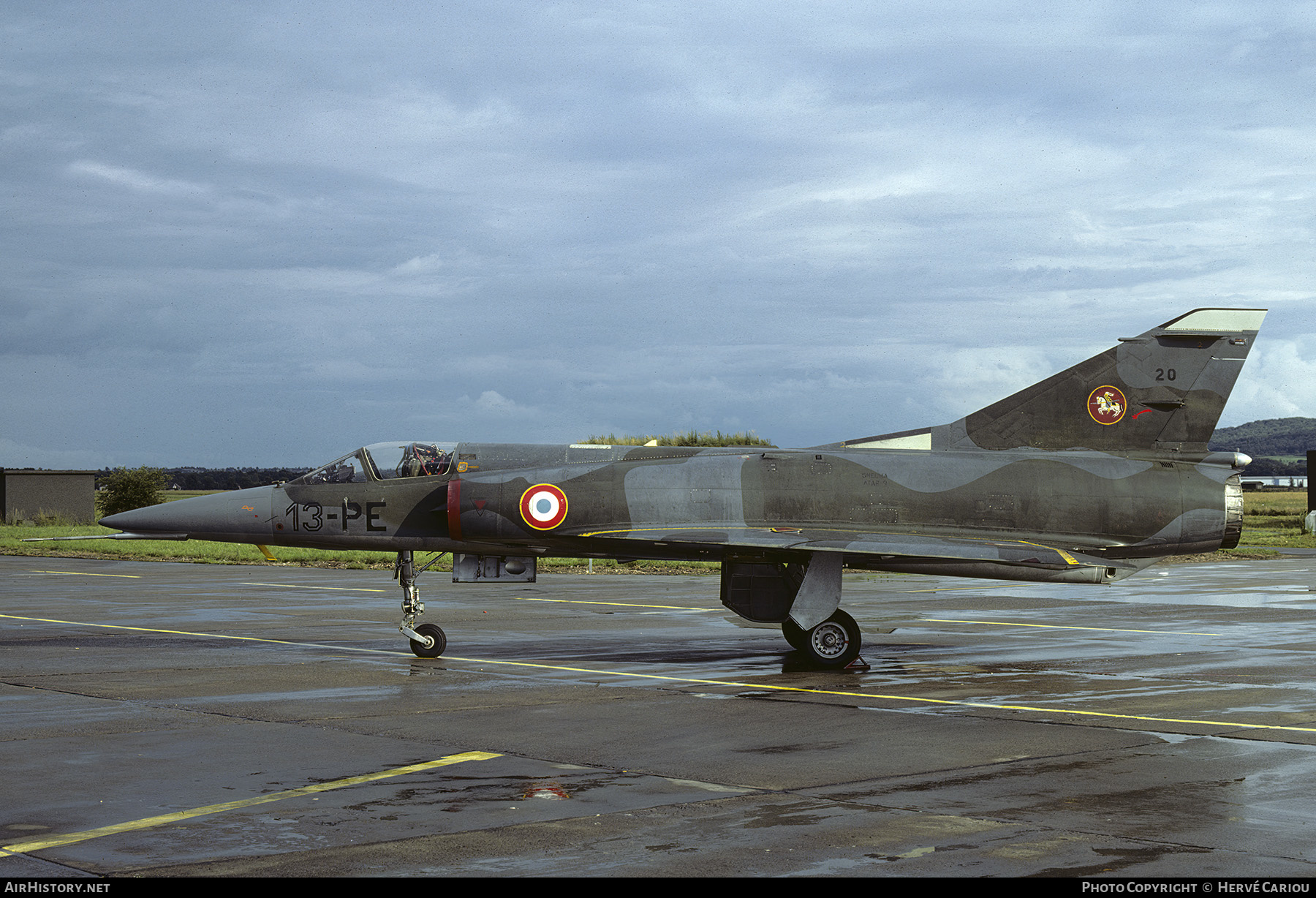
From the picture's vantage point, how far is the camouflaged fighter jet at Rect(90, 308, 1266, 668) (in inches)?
658

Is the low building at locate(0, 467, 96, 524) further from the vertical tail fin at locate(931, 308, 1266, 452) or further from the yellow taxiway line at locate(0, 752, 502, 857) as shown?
the yellow taxiway line at locate(0, 752, 502, 857)

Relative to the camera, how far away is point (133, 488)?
6341 cm

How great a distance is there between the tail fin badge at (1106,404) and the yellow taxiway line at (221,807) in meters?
11.1

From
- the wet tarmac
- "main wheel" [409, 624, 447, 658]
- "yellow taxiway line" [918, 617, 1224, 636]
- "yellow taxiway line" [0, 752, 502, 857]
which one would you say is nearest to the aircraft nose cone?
the wet tarmac

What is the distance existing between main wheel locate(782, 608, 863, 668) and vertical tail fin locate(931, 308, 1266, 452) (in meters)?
3.77

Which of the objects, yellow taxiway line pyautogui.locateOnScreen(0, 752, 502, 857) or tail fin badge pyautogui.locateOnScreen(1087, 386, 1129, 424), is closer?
yellow taxiway line pyautogui.locateOnScreen(0, 752, 502, 857)

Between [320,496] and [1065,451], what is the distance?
10564 mm

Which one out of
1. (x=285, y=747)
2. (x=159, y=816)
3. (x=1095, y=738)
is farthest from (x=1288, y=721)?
(x=159, y=816)

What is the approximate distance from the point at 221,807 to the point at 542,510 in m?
8.87

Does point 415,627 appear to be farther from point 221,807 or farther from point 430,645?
point 221,807

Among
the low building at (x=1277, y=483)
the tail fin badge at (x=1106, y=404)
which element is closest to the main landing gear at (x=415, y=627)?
the tail fin badge at (x=1106, y=404)

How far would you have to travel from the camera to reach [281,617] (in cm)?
2223

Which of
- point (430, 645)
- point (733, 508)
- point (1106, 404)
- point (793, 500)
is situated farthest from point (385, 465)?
point (1106, 404)
